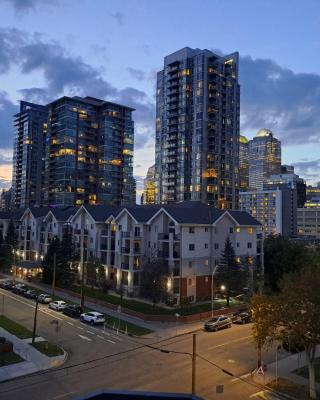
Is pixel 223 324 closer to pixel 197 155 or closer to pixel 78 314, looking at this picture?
pixel 78 314

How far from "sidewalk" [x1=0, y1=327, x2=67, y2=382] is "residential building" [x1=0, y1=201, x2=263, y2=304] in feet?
77.5

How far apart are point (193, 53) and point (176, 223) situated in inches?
4522

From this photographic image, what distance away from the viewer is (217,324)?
152 feet

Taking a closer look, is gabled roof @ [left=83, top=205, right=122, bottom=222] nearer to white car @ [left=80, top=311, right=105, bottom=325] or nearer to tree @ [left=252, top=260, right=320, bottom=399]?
white car @ [left=80, top=311, right=105, bottom=325]

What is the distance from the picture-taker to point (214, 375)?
3189 centimetres

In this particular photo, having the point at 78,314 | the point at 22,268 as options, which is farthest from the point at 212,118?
the point at 78,314

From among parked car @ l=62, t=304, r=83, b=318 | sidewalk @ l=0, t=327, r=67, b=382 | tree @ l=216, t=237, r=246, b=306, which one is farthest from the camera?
tree @ l=216, t=237, r=246, b=306

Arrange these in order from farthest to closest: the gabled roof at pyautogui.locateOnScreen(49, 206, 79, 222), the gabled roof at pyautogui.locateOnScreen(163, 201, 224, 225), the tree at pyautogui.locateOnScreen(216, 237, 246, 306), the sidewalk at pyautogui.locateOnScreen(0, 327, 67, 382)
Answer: the gabled roof at pyautogui.locateOnScreen(49, 206, 79, 222) → the gabled roof at pyautogui.locateOnScreen(163, 201, 224, 225) → the tree at pyautogui.locateOnScreen(216, 237, 246, 306) → the sidewalk at pyautogui.locateOnScreen(0, 327, 67, 382)

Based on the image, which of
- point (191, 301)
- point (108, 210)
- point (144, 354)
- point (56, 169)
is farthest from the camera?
point (56, 169)

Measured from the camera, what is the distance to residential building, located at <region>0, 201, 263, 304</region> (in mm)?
62531

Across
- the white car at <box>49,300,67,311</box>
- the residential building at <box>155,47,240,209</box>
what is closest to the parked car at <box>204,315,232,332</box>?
the white car at <box>49,300,67,311</box>

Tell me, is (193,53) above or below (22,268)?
above

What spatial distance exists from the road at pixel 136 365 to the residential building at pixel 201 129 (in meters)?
111

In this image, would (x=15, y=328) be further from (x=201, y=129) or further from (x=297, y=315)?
(x=201, y=129)
